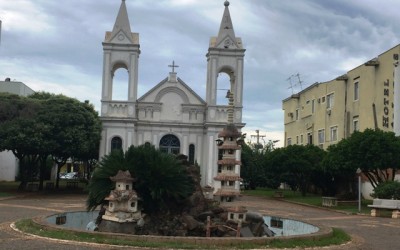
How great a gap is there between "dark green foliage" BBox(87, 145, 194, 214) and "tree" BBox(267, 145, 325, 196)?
25.5 meters

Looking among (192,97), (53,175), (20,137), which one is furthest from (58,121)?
(53,175)

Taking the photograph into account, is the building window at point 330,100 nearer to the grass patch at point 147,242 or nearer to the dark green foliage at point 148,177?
the dark green foliage at point 148,177

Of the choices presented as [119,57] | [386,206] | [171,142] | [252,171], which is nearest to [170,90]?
[171,142]

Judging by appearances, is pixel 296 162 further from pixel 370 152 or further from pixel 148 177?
pixel 148 177

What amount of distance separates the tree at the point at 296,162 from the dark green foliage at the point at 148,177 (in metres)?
25.5

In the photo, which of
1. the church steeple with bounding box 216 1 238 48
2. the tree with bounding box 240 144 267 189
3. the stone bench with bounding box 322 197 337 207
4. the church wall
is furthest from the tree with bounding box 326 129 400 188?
the church wall

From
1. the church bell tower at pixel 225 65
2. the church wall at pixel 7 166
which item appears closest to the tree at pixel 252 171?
the church bell tower at pixel 225 65

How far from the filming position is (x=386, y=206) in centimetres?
2427

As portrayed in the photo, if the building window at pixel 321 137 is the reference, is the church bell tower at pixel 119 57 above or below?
above

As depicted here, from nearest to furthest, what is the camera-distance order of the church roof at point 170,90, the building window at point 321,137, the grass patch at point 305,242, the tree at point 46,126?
the grass patch at point 305,242, the tree at point 46,126, the church roof at point 170,90, the building window at point 321,137

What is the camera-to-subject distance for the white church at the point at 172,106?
141 feet

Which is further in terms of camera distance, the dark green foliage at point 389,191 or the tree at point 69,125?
the tree at point 69,125

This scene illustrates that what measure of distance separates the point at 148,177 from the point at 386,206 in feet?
46.3

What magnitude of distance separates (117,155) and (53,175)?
5752 cm
